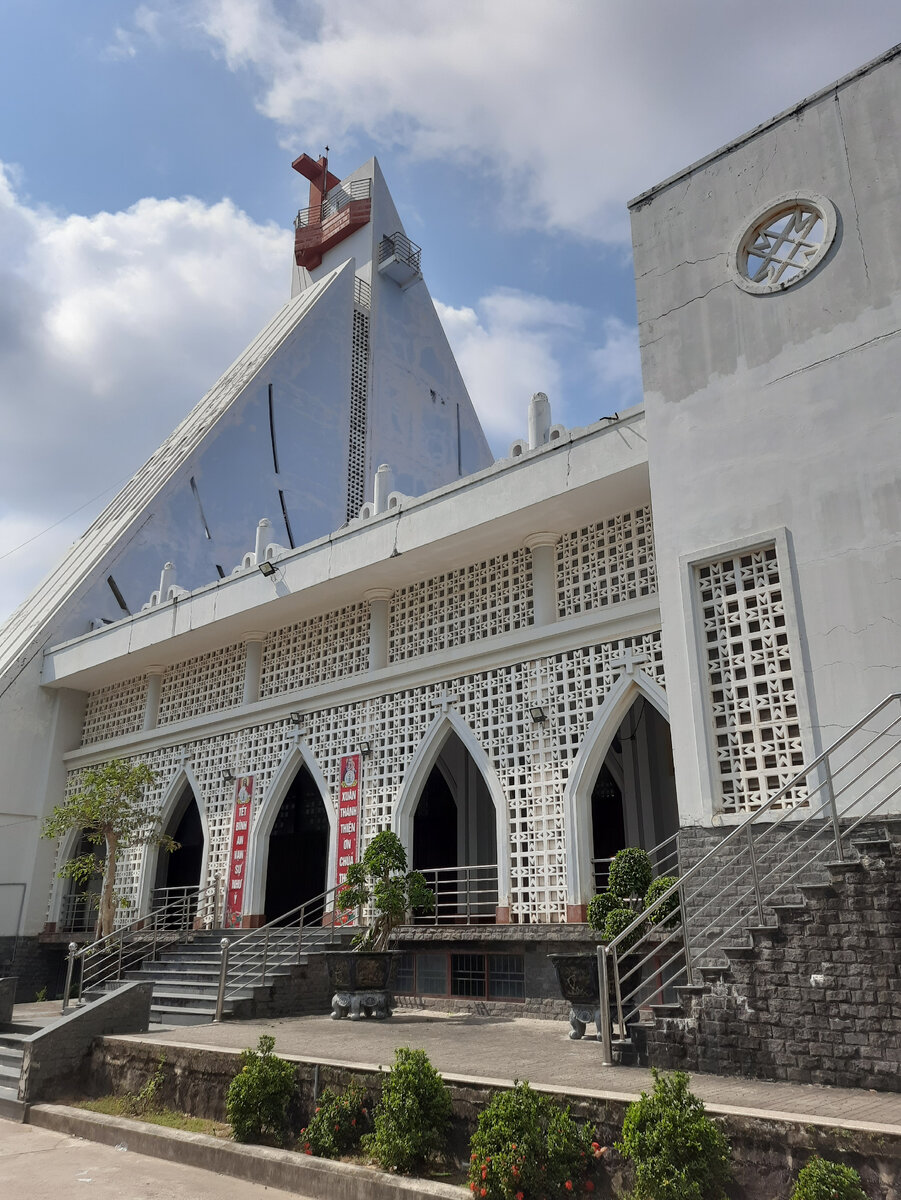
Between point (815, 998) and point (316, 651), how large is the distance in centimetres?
980

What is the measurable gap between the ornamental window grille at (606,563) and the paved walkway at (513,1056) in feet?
14.9

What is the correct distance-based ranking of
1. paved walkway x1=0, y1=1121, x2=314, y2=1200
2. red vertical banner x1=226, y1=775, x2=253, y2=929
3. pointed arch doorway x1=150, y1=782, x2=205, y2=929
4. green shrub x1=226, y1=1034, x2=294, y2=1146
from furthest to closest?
pointed arch doorway x1=150, y1=782, x2=205, y2=929 → red vertical banner x1=226, y1=775, x2=253, y2=929 → green shrub x1=226, y1=1034, x2=294, y2=1146 → paved walkway x1=0, y1=1121, x2=314, y2=1200

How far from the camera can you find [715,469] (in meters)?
8.56

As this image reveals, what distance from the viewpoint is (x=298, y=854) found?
16.8 m

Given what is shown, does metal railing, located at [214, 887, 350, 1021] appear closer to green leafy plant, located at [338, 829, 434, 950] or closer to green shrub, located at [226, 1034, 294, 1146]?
green leafy plant, located at [338, 829, 434, 950]

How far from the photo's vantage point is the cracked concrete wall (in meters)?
7.54

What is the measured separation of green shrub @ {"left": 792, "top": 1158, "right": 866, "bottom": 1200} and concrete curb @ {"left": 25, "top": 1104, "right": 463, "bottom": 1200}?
1622 mm

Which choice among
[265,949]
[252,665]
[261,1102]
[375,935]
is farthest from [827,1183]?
[252,665]

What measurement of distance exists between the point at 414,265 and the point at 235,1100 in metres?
24.5

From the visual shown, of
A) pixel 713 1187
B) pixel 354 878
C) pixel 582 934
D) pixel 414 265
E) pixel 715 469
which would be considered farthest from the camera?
pixel 414 265

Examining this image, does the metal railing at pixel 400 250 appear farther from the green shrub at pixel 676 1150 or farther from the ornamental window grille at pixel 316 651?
the green shrub at pixel 676 1150

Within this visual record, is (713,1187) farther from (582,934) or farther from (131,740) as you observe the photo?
(131,740)

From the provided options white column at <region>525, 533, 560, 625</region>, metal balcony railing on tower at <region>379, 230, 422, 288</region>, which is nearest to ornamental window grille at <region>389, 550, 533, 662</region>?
white column at <region>525, 533, 560, 625</region>

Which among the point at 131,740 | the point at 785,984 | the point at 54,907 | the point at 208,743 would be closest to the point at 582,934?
Result: the point at 785,984
